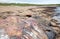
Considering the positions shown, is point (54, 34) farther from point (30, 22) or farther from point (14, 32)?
point (14, 32)

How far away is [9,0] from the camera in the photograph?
7.13 meters

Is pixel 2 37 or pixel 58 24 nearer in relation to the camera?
pixel 2 37

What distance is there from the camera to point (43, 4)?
287 inches

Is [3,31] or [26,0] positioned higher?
[3,31]

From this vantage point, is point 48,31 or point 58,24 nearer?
point 48,31

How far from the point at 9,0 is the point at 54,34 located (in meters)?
3.02

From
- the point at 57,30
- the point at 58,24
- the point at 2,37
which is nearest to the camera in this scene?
the point at 2,37

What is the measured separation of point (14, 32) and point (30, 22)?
2.50 ft

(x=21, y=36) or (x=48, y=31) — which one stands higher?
(x=21, y=36)

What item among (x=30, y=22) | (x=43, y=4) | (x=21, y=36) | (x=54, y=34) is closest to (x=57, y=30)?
(x=54, y=34)

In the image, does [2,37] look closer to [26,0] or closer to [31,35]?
[31,35]

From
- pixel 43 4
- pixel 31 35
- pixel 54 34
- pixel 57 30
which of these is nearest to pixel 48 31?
pixel 54 34

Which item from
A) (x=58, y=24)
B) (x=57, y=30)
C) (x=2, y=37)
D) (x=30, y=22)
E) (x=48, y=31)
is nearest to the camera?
(x=2, y=37)

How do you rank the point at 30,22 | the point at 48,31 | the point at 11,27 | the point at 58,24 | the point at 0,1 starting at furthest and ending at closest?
the point at 0,1 → the point at 58,24 → the point at 48,31 → the point at 30,22 → the point at 11,27
